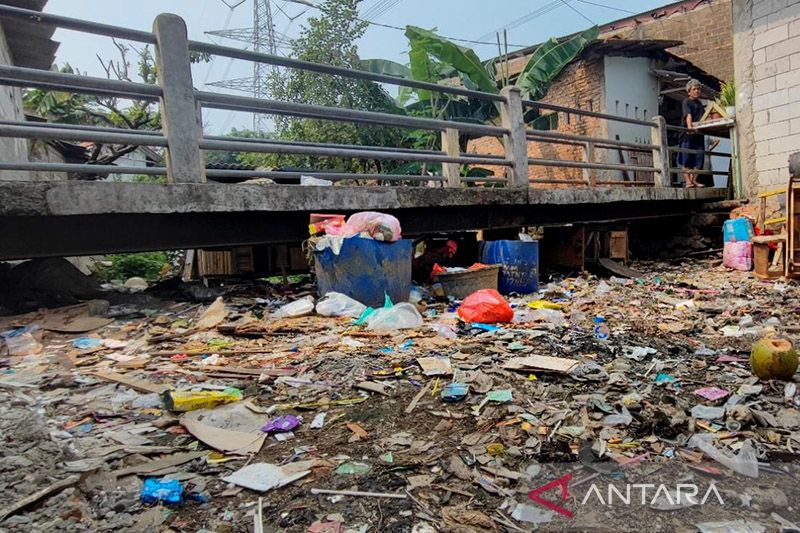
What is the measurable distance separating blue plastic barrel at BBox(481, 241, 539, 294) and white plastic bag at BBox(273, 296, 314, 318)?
8.35 feet

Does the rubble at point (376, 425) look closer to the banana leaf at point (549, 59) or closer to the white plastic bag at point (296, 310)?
the white plastic bag at point (296, 310)

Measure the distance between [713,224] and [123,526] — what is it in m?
10.5

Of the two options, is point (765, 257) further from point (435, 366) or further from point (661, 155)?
point (435, 366)

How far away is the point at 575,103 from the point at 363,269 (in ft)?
34.5

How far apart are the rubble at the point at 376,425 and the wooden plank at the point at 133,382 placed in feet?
0.05

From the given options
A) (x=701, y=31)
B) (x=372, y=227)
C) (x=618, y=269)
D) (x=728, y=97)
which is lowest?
(x=618, y=269)

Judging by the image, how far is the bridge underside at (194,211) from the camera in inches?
141

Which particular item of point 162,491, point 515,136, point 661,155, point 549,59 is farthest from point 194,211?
point 549,59

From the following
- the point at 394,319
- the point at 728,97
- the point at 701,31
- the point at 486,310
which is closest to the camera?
the point at 394,319

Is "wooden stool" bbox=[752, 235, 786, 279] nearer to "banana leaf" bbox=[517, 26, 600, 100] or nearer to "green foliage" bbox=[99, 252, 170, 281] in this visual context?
"banana leaf" bbox=[517, 26, 600, 100]

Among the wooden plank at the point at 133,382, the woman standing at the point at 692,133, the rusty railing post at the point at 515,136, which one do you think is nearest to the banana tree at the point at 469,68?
the woman standing at the point at 692,133

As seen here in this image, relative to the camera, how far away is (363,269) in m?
4.57

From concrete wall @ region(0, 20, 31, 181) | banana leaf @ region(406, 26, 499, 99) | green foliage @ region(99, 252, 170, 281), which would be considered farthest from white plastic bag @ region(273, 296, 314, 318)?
green foliage @ region(99, 252, 170, 281)

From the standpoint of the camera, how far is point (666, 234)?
33.6ft
